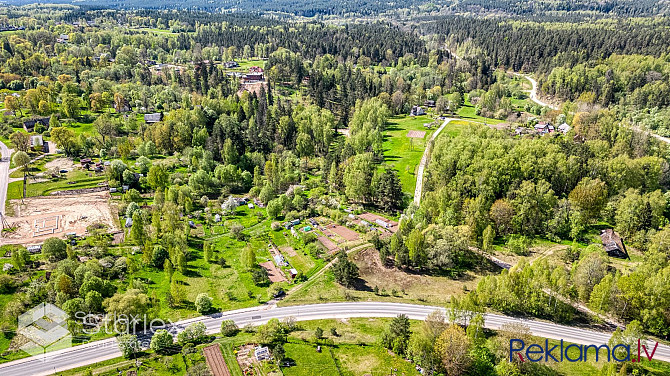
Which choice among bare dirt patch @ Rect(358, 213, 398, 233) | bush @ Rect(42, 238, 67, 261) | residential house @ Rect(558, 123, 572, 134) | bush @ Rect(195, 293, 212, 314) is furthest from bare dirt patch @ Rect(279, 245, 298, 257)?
residential house @ Rect(558, 123, 572, 134)

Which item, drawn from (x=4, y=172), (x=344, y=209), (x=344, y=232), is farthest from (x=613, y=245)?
(x=4, y=172)

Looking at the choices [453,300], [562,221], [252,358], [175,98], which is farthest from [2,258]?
[562,221]

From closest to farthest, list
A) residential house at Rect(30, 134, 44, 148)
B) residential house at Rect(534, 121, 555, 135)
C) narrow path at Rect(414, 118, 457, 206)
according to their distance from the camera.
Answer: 1. narrow path at Rect(414, 118, 457, 206)
2. residential house at Rect(30, 134, 44, 148)
3. residential house at Rect(534, 121, 555, 135)

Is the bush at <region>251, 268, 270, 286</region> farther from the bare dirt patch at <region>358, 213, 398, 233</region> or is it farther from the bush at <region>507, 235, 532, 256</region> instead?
the bush at <region>507, 235, 532, 256</region>

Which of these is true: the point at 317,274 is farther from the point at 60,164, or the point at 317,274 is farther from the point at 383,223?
the point at 60,164

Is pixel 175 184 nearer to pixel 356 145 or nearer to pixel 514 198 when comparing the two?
pixel 356 145

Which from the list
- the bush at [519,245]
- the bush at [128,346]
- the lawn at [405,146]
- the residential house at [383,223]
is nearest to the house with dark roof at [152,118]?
the lawn at [405,146]
